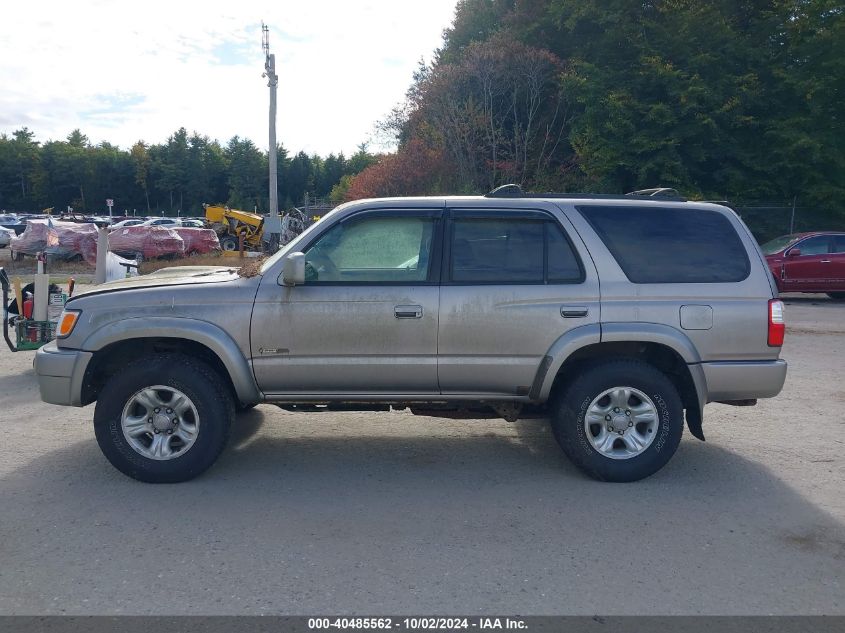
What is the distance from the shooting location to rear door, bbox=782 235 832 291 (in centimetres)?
1650

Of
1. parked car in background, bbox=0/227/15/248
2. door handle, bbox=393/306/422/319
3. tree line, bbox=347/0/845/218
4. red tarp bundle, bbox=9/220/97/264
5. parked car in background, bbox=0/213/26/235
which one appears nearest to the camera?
door handle, bbox=393/306/422/319

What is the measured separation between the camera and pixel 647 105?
79.9 ft

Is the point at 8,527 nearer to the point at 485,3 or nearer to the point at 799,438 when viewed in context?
the point at 799,438

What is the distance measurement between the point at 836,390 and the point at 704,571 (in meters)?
5.04

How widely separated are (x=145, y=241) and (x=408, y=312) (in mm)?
23005

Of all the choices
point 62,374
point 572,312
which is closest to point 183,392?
point 62,374

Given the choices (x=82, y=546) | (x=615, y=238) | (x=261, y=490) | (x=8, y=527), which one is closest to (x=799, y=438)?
(x=615, y=238)

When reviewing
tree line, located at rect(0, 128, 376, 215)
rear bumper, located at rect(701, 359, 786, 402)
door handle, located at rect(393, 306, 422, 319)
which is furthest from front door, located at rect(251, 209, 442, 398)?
tree line, located at rect(0, 128, 376, 215)

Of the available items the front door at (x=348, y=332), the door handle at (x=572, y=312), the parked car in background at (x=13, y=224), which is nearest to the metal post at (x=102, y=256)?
the front door at (x=348, y=332)

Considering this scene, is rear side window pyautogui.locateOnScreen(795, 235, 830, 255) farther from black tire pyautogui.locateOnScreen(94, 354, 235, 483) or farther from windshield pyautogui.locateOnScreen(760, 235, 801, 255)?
black tire pyautogui.locateOnScreen(94, 354, 235, 483)

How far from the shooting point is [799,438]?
19.7 feet

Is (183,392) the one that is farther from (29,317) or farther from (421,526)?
(29,317)

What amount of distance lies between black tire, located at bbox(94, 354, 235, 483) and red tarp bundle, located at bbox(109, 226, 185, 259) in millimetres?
21535

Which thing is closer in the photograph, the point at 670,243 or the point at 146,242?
the point at 670,243
